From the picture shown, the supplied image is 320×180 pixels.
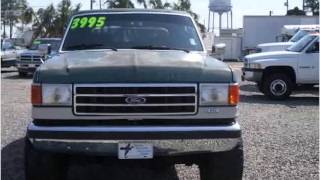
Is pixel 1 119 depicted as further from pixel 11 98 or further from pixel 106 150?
pixel 106 150

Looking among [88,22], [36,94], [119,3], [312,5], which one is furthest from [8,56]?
[312,5]

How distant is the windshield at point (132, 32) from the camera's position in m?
6.57

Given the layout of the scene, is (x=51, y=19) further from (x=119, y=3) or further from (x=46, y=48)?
(x=46, y=48)

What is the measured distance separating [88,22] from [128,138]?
238cm

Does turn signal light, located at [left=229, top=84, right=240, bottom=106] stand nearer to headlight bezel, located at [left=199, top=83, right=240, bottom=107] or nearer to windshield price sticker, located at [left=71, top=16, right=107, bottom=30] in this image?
headlight bezel, located at [left=199, top=83, right=240, bottom=107]

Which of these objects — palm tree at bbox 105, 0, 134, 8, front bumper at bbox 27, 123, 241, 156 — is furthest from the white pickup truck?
palm tree at bbox 105, 0, 134, 8

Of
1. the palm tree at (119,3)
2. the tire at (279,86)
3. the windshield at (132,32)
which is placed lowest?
the tire at (279,86)

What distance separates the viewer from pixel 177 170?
678 centimetres

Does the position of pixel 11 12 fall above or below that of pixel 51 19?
above

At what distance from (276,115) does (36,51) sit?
574 inches

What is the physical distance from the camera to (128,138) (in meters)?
4.96

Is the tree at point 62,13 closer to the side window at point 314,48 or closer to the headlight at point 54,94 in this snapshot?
the side window at point 314,48

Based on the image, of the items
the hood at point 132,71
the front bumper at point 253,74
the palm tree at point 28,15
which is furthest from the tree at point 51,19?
the hood at point 132,71

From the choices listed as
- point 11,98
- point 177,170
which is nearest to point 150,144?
point 177,170
